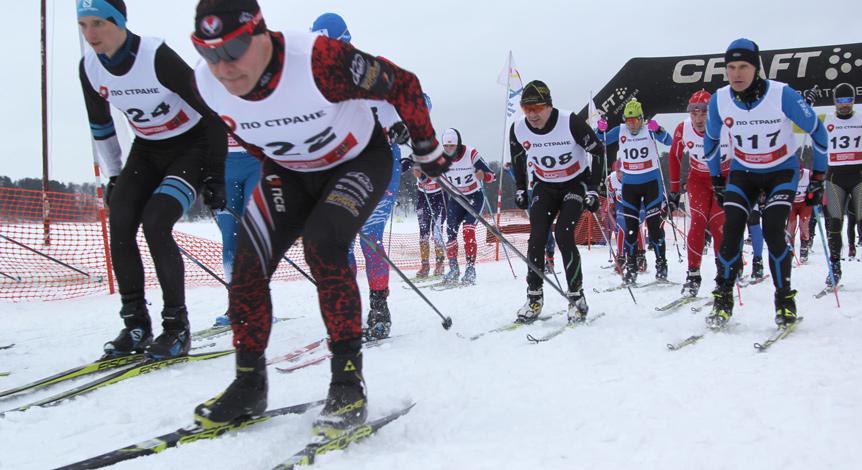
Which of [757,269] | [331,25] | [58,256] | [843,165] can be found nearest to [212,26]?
[331,25]

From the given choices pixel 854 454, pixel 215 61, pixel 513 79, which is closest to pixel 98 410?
pixel 215 61

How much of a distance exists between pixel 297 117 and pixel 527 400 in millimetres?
1534

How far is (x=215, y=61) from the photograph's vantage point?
5.48ft

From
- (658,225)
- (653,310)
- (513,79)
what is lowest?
(653,310)

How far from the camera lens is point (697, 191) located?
5488mm

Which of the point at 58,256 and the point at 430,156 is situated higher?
the point at 430,156

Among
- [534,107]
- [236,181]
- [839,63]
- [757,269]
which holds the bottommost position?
[757,269]

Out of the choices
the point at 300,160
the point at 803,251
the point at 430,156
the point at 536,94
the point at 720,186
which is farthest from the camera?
→ the point at 803,251

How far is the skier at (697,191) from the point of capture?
5.11 m

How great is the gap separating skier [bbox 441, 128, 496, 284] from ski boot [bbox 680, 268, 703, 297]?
289 centimetres

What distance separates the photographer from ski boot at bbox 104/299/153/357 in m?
2.71

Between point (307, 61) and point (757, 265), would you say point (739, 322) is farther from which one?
point (307, 61)

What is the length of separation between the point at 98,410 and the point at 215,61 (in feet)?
5.13

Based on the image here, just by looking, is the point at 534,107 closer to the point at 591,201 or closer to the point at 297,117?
the point at 591,201
